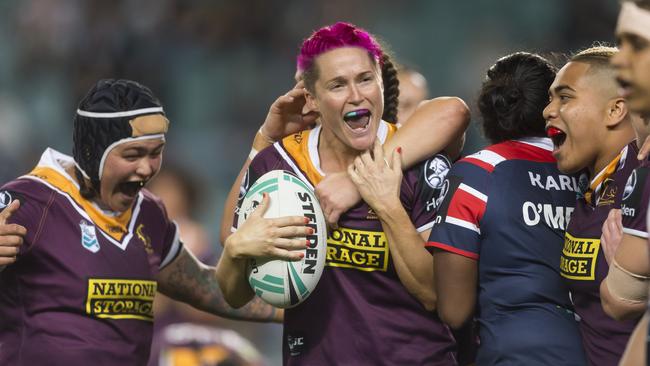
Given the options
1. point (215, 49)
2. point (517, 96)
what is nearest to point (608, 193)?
point (517, 96)

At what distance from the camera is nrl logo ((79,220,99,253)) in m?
4.43

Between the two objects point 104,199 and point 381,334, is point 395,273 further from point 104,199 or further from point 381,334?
point 104,199

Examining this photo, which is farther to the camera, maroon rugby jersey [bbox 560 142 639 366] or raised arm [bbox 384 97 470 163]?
raised arm [bbox 384 97 470 163]

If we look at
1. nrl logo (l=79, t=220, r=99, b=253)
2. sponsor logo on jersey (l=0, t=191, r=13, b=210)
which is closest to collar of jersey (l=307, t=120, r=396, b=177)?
nrl logo (l=79, t=220, r=99, b=253)

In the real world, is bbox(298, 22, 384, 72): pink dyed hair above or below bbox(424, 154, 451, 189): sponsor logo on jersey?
above

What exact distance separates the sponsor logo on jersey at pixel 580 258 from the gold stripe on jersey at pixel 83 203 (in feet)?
5.99

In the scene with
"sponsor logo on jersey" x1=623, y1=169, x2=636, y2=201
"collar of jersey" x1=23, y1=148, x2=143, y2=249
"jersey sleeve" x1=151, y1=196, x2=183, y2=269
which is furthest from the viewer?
"jersey sleeve" x1=151, y1=196, x2=183, y2=269

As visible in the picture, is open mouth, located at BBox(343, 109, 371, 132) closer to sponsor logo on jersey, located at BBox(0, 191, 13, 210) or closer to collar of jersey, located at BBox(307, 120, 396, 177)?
collar of jersey, located at BBox(307, 120, 396, 177)

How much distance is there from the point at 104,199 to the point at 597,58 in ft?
6.69

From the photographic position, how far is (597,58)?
12.9ft

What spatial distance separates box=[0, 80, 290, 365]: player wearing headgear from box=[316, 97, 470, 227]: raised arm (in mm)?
832

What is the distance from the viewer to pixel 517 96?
4.14m

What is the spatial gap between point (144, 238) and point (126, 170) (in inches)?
13.8

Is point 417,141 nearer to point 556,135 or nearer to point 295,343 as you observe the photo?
point 556,135
